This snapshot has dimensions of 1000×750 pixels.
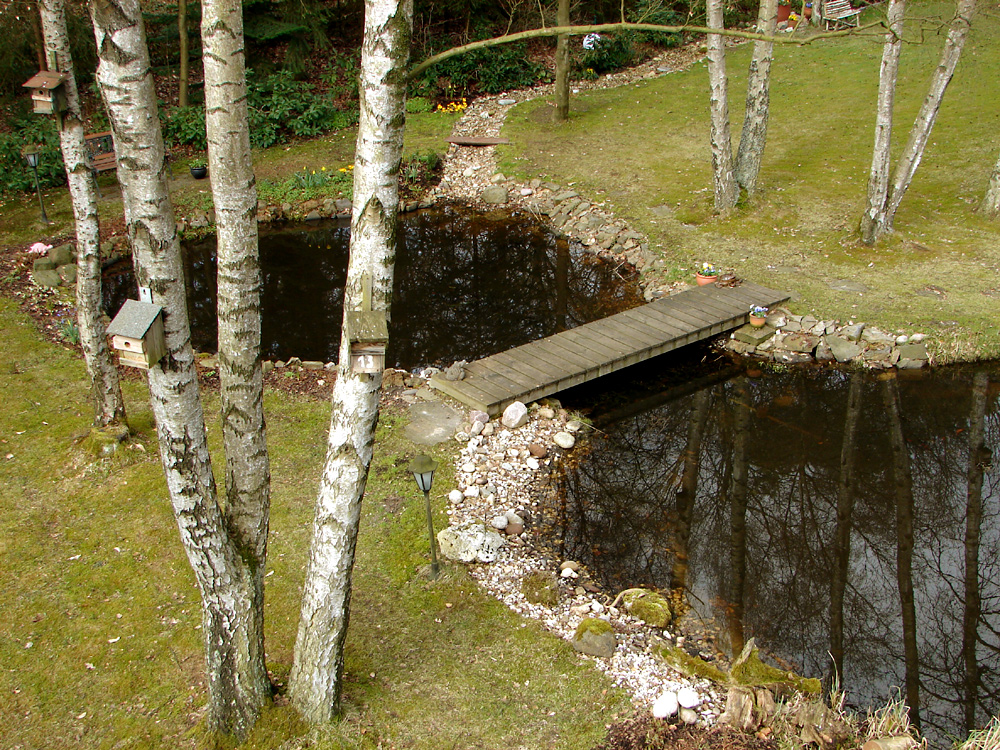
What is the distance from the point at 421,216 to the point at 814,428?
26.3 ft

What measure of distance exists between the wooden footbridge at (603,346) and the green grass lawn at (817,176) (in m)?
0.88

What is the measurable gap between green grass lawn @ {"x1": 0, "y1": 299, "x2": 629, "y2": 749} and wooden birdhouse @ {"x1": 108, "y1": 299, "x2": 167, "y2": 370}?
225 centimetres

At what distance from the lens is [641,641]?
576 centimetres

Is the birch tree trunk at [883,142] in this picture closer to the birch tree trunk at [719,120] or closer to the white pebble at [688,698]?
the birch tree trunk at [719,120]

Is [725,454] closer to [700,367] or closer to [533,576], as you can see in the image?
[700,367]

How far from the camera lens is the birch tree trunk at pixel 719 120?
33.9 ft

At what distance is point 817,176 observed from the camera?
13.2m

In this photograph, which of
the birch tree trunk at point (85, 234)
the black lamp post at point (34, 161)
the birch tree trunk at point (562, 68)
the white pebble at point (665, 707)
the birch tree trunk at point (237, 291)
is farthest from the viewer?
the birch tree trunk at point (562, 68)

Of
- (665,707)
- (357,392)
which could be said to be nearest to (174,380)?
(357,392)

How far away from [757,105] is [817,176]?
2.30 m

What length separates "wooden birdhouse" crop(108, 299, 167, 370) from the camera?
352 centimetres

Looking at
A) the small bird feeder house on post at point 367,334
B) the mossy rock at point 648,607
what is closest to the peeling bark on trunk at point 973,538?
the mossy rock at point 648,607

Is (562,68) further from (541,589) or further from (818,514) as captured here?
(541,589)

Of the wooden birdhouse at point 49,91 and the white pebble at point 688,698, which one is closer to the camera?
the white pebble at point 688,698
